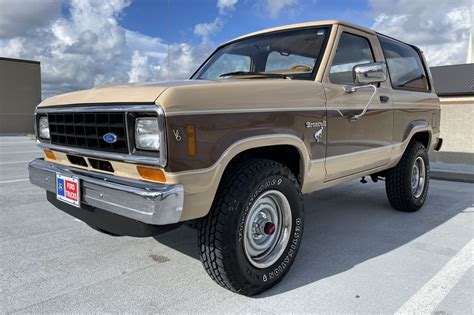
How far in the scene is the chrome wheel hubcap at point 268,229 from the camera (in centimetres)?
267

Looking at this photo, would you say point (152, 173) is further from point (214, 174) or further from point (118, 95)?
point (118, 95)

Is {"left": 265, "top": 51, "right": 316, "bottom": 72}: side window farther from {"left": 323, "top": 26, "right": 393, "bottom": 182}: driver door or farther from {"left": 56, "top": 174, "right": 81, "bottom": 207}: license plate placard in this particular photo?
{"left": 56, "top": 174, "right": 81, "bottom": 207}: license plate placard

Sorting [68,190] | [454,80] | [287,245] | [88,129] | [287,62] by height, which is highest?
[454,80]

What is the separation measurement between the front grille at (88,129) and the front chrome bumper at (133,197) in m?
0.20

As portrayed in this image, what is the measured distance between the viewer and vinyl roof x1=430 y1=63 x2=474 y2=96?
17219 millimetres

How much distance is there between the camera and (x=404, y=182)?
14.9 ft

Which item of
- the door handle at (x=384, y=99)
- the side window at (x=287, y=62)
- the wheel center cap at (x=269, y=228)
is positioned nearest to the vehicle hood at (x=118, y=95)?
the wheel center cap at (x=269, y=228)

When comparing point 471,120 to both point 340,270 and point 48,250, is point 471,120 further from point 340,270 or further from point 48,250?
point 48,250

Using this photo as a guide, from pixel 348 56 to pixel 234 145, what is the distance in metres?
1.87

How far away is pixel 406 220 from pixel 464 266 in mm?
1307

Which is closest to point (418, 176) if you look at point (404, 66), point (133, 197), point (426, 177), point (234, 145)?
point (426, 177)

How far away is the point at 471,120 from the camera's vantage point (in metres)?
12.4

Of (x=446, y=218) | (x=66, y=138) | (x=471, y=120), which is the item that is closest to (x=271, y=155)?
(x=66, y=138)

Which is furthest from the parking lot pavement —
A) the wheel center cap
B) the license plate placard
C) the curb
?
the curb
